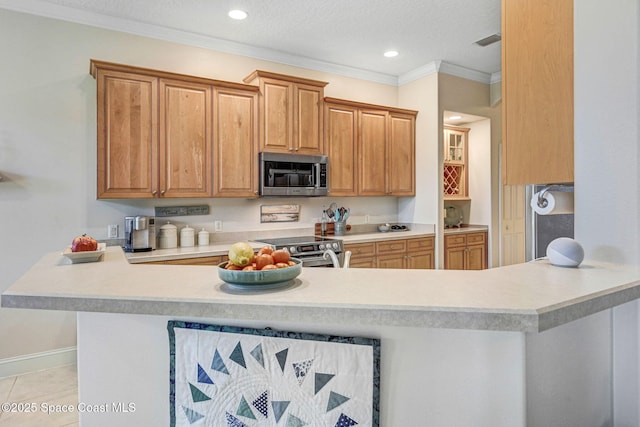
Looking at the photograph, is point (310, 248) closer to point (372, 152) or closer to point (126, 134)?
point (372, 152)

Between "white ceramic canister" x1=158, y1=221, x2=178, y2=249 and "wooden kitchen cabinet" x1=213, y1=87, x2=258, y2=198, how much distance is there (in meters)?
0.51

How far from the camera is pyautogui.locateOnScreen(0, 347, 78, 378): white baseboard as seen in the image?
9.76 feet

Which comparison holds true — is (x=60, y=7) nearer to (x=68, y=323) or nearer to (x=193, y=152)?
(x=193, y=152)

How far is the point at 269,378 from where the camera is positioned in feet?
4.53

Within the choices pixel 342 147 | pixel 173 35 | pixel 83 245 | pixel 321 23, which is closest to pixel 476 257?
pixel 342 147

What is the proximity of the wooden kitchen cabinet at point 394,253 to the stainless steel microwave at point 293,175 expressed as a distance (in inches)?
29.1

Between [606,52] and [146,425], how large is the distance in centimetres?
252

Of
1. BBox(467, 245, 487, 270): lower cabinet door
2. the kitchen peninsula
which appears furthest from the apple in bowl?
BBox(467, 245, 487, 270): lower cabinet door

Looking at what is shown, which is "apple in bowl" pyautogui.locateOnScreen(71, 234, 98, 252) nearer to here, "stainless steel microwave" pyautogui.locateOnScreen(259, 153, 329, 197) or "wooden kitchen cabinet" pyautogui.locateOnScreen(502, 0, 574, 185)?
"stainless steel microwave" pyautogui.locateOnScreen(259, 153, 329, 197)

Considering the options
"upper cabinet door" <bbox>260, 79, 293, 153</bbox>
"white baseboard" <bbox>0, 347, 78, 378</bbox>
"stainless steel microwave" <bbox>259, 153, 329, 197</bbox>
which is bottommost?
"white baseboard" <bbox>0, 347, 78, 378</bbox>

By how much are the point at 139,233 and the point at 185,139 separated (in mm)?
913

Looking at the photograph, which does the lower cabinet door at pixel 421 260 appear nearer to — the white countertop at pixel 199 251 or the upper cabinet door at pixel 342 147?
the white countertop at pixel 199 251

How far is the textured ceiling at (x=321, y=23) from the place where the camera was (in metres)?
3.17

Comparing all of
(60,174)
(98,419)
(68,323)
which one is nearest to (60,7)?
(60,174)
